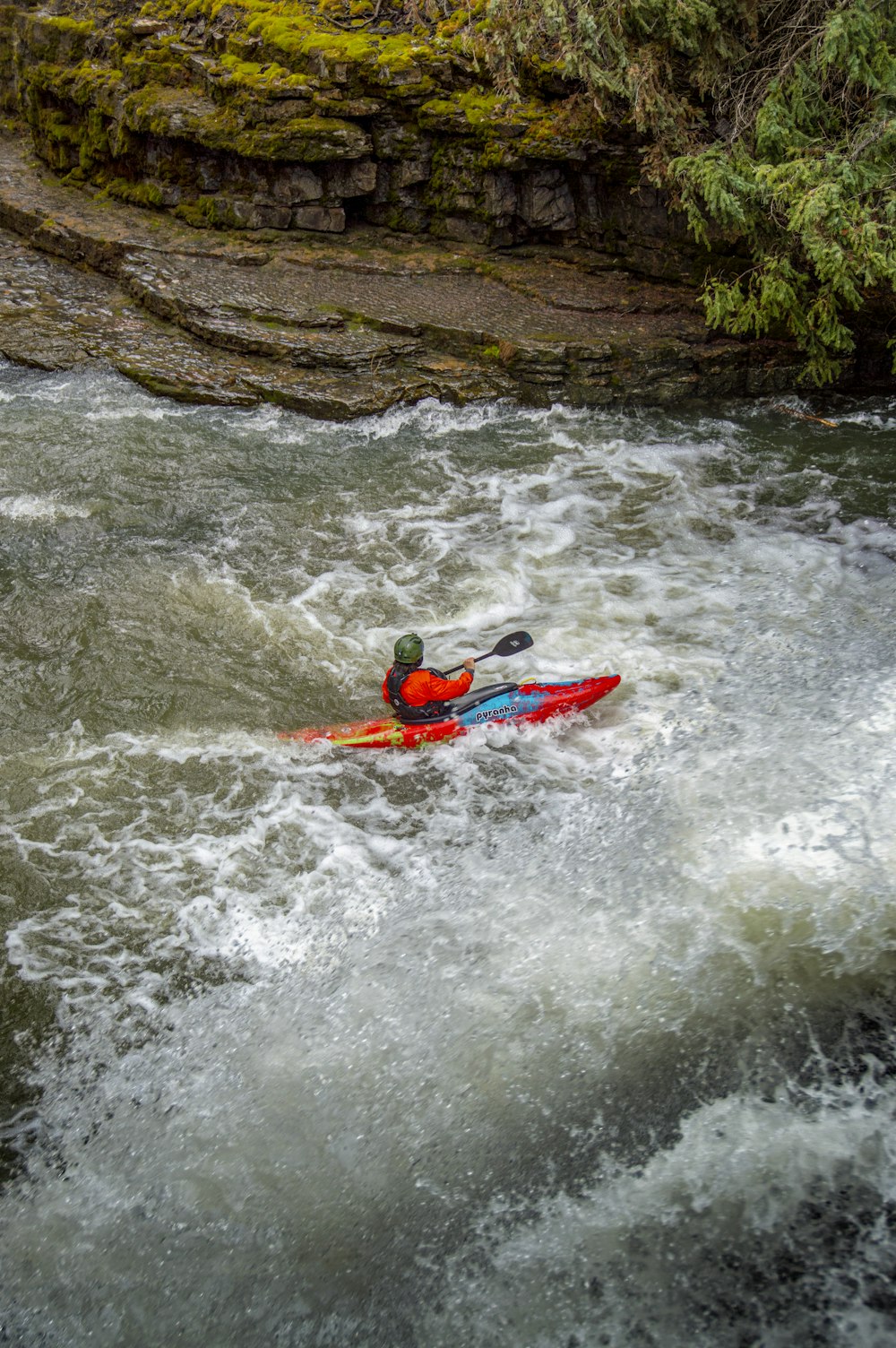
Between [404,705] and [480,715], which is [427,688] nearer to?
[404,705]

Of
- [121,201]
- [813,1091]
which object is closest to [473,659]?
[813,1091]

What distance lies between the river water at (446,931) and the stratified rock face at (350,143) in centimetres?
428

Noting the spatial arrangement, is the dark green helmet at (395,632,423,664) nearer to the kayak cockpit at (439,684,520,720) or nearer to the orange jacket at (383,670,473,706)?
the orange jacket at (383,670,473,706)

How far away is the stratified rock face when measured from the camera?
10742 mm

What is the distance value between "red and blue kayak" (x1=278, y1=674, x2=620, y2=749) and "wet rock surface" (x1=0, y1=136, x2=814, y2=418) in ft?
15.4

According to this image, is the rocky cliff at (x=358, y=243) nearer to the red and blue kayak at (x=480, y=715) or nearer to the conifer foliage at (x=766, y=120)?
the conifer foliage at (x=766, y=120)

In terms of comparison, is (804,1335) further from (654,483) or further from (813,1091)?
(654,483)

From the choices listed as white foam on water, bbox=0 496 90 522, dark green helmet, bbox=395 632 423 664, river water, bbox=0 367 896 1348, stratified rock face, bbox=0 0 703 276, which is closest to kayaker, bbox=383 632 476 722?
dark green helmet, bbox=395 632 423 664

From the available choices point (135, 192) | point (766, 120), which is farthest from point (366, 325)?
point (135, 192)

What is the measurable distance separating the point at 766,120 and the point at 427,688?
20.5 feet

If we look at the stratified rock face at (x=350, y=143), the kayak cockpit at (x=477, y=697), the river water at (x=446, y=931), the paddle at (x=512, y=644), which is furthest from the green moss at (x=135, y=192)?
the kayak cockpit at (x=477, y=697)

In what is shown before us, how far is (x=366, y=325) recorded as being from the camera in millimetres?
10508

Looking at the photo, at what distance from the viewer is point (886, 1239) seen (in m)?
3.72

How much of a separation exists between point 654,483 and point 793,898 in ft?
16.3
